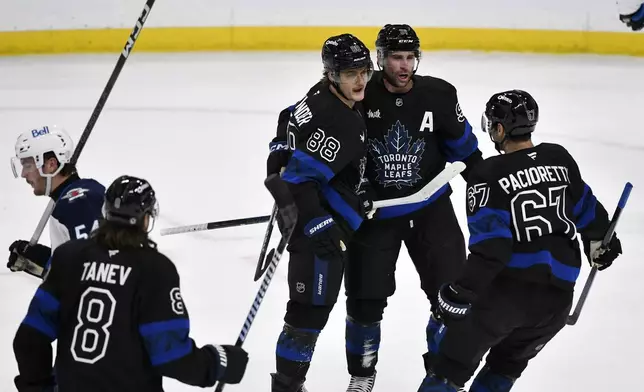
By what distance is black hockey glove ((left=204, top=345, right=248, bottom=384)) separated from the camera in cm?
245

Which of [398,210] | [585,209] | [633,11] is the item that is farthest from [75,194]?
[633,11]

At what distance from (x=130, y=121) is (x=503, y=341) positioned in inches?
189

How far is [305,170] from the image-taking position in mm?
3148

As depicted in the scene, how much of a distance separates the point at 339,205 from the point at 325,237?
0.16 metres

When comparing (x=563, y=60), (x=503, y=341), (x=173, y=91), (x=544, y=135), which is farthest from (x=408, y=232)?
(x=563, y=60)

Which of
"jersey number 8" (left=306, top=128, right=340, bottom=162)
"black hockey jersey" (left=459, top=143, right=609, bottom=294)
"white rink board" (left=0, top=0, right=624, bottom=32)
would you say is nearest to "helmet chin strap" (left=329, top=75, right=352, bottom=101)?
"jersey number 8" (left=306, top=128, right=340, bottom=162)

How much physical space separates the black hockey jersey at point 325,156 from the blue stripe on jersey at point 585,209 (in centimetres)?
66

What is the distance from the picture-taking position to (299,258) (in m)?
3.23

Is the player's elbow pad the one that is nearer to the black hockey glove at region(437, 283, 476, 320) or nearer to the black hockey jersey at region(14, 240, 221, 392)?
the black hockey jersey at region(14, 240, 221, 392)

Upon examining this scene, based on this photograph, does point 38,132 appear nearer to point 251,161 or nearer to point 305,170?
point 305,170

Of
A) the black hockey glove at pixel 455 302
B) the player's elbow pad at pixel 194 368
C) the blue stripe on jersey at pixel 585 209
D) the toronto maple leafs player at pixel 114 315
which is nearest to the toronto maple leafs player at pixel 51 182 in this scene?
the toronto maple leafs player at pixel 114 315

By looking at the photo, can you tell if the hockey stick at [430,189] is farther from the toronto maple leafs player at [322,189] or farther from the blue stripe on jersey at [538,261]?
the blue stripe on jersey at [538,261]

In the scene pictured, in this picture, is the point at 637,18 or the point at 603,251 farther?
the point at 637,18

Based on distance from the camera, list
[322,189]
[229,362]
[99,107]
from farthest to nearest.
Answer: [99,107] → [322,189] → [229,362]
